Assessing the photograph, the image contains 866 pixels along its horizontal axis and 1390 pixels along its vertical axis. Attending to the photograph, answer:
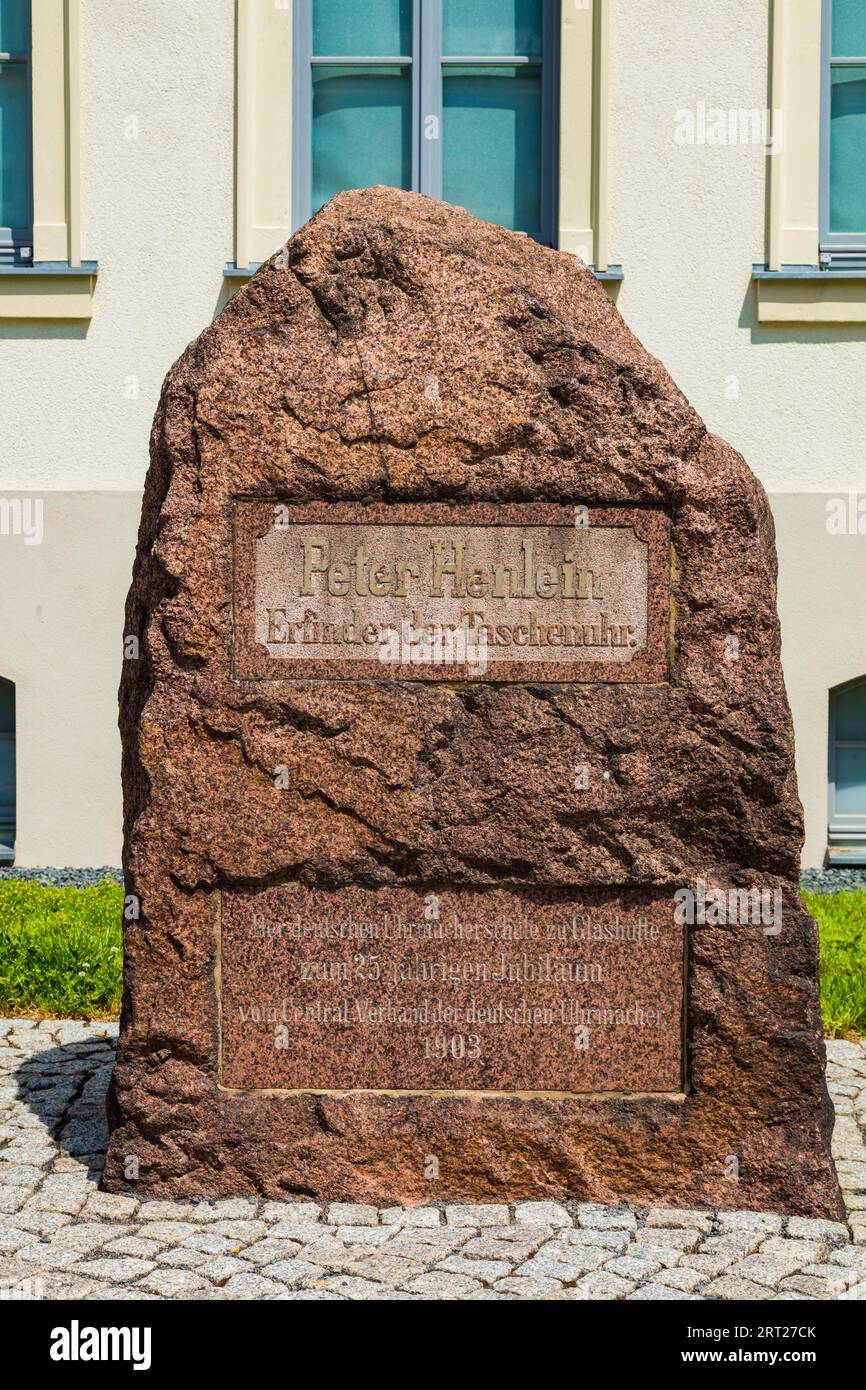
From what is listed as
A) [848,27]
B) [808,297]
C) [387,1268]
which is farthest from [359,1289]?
[848,27]

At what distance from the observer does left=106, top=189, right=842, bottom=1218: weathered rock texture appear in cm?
357

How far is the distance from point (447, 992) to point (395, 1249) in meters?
0.63

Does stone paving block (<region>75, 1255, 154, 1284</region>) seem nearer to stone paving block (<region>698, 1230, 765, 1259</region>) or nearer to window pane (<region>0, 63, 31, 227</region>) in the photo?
stone paving block (<region>698, 1230, 765, 1259</region>)

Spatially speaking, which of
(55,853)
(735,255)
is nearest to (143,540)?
(55,853)

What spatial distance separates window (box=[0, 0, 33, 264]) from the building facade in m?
0.01

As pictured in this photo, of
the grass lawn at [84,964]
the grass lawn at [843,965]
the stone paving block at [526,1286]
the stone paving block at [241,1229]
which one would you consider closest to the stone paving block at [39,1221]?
the stone paving block at [241,1229]

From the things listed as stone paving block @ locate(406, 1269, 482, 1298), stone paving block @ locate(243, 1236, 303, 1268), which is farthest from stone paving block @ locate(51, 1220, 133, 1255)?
stone paving block @ locate(406, 1269, 482, 1298)

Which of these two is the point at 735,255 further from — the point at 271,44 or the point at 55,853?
the point at 55,853

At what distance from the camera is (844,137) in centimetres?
739

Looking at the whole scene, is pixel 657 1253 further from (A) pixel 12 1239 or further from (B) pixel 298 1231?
(A) pixel 12 1239

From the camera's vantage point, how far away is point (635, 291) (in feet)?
23.7

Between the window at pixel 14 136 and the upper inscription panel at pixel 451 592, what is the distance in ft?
14.8

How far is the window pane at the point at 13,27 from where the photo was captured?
7363mm

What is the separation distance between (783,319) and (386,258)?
160 inches
